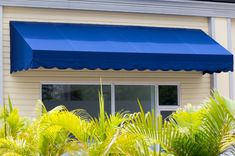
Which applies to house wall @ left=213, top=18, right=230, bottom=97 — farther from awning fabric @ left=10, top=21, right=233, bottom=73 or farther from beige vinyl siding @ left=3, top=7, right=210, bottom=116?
awning fabric @ left=10, top=21, right=233, bottom=73

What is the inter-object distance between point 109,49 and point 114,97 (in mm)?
1624

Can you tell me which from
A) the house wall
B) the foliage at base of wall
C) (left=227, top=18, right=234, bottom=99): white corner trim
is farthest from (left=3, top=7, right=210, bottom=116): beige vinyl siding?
the foliage at base of wall

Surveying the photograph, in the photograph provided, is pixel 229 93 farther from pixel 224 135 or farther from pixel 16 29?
pixel 224 135

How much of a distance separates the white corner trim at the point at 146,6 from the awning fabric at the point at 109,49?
15.7 inches

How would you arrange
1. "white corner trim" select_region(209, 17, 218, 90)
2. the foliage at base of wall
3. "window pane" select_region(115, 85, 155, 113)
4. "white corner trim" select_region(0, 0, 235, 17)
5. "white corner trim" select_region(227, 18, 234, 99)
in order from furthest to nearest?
1. "white corner trim" select_region(227, 18, 234, 99)
2. "white corner trim" select_region(209, 17, 218, 90)
3. "window pane" select_region(115, 85, 155, 113)
4. "white corner trim" select_region(0, 0, 235, 17)
5. the foliage at base of wall

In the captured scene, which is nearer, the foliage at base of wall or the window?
the foliage at base of wall

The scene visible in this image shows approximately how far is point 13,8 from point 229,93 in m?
5.47

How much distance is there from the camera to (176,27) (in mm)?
13828

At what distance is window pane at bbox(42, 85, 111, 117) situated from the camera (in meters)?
12.6

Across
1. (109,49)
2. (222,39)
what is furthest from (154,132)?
(222,39)

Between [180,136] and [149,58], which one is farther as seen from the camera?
[149,58]

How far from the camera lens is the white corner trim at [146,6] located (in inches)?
496

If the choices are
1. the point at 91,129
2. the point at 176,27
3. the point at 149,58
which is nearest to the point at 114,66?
the point at 149,58

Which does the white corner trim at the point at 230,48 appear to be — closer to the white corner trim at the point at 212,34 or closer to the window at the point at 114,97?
the white corner trim at the point at 212,34
